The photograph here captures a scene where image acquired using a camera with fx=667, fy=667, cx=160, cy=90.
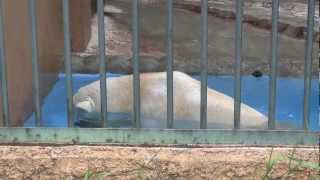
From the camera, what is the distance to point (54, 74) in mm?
4930

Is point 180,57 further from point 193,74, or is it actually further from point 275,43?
point 275,43

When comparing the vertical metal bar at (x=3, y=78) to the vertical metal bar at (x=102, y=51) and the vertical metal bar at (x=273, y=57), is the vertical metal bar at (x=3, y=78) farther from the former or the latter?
the vertical metal bar at (x=273, y=57)

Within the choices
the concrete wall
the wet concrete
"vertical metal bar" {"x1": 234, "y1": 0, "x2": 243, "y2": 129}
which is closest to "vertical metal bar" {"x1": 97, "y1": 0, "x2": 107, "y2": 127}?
"vertical metal bar" {"x1": 234, "y1": 0, "x2": 243, "y2": 129}

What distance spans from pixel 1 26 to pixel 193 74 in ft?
7.97

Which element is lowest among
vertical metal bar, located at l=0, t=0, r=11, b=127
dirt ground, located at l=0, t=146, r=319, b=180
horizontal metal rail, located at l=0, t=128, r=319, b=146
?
dirt ground, located at l=0, t=146, r=319, b=180

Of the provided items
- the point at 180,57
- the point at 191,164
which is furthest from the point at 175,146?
the point at 180,57

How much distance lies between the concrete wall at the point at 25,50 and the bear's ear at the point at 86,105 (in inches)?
13.2

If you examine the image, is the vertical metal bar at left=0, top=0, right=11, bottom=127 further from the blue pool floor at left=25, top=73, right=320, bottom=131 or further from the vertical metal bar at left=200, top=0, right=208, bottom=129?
the vertical metal bar at left=200, top=0, right=208, bottom=129

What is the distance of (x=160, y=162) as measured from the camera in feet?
9.75

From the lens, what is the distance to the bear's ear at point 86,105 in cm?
395

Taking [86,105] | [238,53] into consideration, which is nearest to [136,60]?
[238,53]

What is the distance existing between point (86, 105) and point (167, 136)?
3.63ft

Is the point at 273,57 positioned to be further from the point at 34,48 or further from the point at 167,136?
the point at 34,48

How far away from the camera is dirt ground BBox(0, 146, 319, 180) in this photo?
2.97 m
